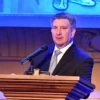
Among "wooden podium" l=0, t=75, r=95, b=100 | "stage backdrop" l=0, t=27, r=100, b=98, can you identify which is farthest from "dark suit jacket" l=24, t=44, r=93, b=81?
"stage backdrop" l=0, t=27, r=100, b=98

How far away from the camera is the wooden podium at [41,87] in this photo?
822 millimetres

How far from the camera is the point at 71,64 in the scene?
4.04 ft

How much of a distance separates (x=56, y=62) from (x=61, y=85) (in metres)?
0.48

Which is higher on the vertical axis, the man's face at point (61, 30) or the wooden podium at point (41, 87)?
the man's face at point (61, 30)

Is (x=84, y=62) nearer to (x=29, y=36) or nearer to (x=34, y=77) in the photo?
(x=34, y=77)

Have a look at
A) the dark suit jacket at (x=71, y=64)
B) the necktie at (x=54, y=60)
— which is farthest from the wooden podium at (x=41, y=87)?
the necktie at (x=54, y=60)

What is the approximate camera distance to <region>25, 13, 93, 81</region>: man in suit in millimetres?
1213

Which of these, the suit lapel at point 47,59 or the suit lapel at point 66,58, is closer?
the suit lapel at point 66,58

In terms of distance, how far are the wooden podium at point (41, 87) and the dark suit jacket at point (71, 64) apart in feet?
0.93

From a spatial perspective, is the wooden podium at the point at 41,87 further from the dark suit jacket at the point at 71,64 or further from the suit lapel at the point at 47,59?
the suit lapel at the point at 47,59

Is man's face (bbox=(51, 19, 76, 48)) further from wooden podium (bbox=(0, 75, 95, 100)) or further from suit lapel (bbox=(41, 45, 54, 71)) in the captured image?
wooden podium (bbox=(0, 75, 95, 100))

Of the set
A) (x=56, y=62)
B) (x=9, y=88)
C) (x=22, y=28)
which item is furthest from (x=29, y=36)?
(x=9, y=88)

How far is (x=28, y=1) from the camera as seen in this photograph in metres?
2.45

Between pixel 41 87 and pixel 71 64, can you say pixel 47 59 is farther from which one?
pixel 41 87
